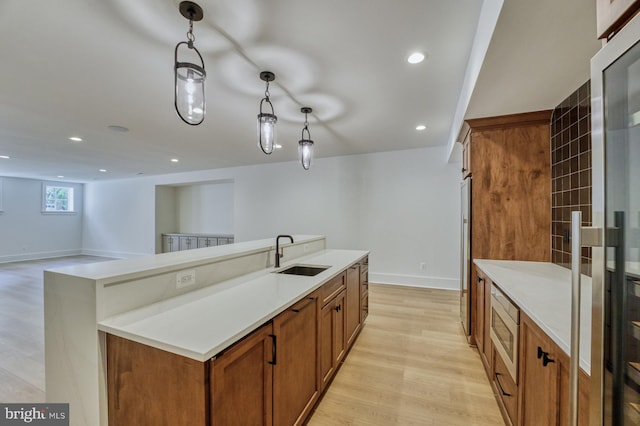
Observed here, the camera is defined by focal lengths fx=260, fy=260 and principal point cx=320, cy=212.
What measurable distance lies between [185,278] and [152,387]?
658 mm

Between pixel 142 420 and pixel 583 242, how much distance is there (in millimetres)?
1636

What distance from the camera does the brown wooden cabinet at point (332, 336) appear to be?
1.89 meters

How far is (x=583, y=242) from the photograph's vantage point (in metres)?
0.62

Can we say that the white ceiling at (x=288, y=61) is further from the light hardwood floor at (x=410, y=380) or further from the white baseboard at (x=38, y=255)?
the white baseboard at (x=38, y=255)

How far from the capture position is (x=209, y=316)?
1.26 m

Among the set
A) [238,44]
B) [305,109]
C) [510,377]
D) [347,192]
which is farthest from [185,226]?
[510,377]

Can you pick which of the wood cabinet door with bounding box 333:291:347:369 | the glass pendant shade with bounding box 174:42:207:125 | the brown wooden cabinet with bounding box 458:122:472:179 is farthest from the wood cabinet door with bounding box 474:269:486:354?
the glass pendant shade with bounding box 174:42:207:125

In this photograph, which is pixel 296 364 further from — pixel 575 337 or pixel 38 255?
pixel 38 255

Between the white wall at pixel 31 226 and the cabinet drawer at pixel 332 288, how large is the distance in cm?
1066

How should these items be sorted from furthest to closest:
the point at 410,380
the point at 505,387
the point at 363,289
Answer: the point at 363,289, the point at 410,380, the point at 505,387

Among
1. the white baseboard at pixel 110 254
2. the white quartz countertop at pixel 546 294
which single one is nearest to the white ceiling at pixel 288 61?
the white quartz countertop at pixel 546 294

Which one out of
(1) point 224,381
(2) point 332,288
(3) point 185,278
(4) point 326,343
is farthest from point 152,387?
(2) point 332,288

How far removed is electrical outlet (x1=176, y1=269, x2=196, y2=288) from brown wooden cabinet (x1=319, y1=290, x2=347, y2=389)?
891 millimetres

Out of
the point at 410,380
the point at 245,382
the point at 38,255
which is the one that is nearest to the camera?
the point at 245,382
